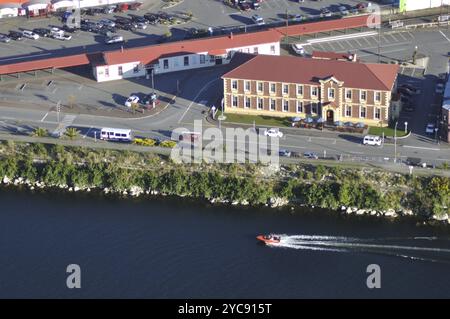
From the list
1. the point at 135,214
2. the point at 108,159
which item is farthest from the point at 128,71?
the point at 135,214

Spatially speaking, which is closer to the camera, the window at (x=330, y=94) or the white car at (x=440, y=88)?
the window at (x=330, y=94)

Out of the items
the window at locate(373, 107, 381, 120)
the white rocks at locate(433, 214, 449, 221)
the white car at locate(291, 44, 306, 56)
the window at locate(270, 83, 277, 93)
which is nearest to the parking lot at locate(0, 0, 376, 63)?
the white car at locate(291, 44, 306, 56)

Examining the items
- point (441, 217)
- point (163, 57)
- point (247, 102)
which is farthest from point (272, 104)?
point (441, 217)

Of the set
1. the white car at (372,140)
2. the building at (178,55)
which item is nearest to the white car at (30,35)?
the building at (178,55)

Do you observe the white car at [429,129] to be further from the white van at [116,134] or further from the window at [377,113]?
the white van at [116,134]

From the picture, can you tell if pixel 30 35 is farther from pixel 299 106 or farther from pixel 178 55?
pixel 299 106

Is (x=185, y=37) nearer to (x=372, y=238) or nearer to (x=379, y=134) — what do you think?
(x=379, y=134)
